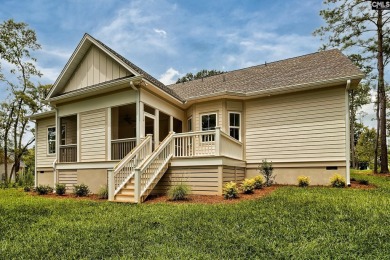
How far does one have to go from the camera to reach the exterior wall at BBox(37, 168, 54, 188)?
1495 cm

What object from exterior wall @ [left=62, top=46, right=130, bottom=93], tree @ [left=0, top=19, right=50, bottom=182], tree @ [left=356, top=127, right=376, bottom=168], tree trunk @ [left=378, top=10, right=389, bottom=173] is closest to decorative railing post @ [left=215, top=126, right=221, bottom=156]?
exterior wall @ [left=62, top=46, right=130, bottom=93]

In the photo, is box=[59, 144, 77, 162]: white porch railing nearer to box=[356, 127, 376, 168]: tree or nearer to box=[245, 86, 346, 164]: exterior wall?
box=[245, 86, 346, 164]: exterior wall

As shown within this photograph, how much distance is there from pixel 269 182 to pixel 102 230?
25.0ft

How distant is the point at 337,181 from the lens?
9.87 m

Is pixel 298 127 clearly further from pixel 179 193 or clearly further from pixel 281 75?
pixel 179 193

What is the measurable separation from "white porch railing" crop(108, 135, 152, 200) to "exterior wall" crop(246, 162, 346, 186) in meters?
5.18

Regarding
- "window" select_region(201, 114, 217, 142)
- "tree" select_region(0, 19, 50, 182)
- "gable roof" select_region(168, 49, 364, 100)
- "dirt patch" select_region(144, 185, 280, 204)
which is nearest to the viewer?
"dirt patch" select_region(144, 185, 280, 204)

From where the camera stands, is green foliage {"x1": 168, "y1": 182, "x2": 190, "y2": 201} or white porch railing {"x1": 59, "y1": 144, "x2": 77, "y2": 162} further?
white porch railing {"x1": 59, "y1": 144, "x2": 77, "y2": 162}

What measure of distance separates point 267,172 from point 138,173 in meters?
5.43

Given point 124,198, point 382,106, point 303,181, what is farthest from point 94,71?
point 382,106

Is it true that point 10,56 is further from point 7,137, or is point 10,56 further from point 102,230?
point 7,137

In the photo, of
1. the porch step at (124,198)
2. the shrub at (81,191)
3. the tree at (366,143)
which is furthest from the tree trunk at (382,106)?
the tree at (366,143)

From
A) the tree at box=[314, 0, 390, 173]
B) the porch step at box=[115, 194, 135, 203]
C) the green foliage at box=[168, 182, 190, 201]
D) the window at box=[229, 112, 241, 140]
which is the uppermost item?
the tree at box=[314, 0, 390, 173]

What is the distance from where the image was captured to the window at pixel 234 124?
12.2 meters
